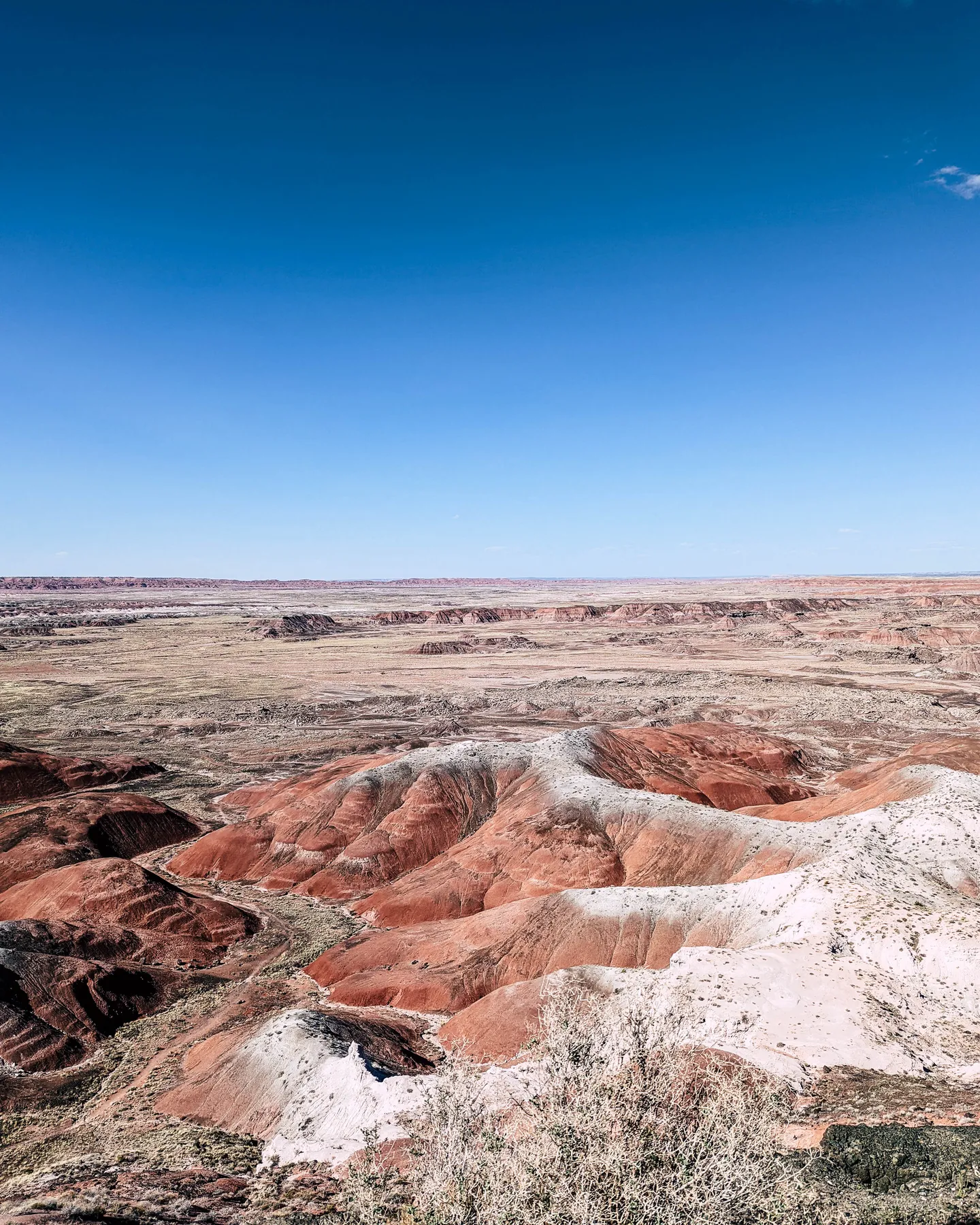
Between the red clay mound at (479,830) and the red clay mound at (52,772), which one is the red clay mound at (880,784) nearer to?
the red clay mound at (479,830)

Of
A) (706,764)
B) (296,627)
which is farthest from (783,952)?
(296,627)

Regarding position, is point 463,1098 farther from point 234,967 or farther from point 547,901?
point 234,967

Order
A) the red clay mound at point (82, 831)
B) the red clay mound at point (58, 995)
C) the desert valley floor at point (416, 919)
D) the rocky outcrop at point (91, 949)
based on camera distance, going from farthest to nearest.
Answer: the red clay mound at point (82, 831) < the rocky outcrop at point (91, 949) < the red clay mound at point (58, 995) < the desert valley floor at point (416, 919)

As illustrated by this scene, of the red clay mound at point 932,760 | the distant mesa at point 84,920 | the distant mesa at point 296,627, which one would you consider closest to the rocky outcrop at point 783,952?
the distant mesa at point 84,920

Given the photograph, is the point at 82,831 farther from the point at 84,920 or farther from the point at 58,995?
the point at 58,995

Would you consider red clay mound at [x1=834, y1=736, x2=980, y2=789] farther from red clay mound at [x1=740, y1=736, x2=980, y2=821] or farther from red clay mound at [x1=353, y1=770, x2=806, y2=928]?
red clay mound at [x1=353, y1=770, x2=806, y2=928]
